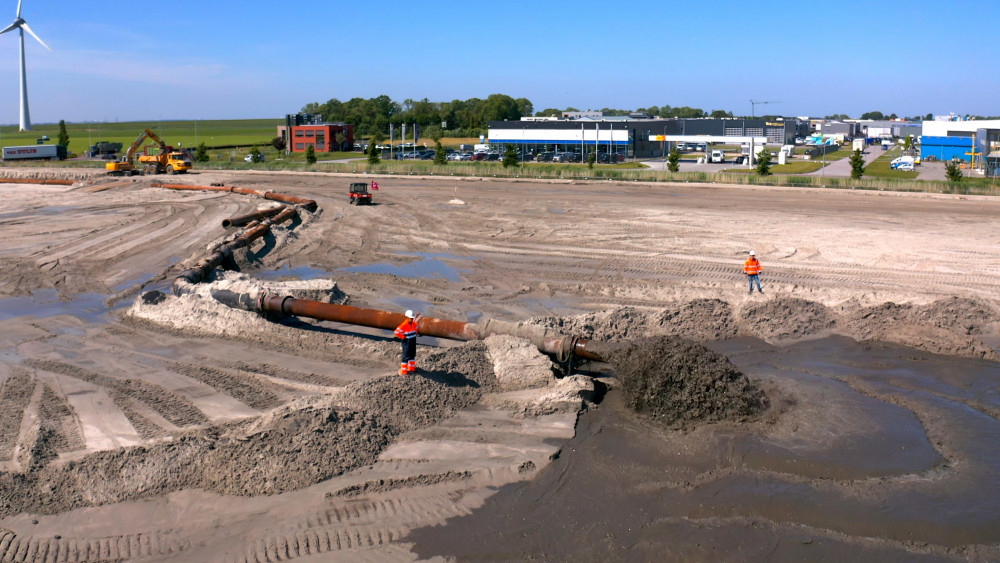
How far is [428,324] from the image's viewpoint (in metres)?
16.5

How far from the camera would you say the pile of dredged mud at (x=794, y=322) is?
17.0m

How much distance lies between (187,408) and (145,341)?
4983 millimetres

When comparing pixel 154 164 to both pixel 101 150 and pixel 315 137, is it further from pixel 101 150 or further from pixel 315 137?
pixel 315 137

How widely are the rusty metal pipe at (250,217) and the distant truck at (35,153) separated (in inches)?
2656

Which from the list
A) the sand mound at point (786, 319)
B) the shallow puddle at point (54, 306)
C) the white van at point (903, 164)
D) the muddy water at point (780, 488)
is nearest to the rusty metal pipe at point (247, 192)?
the shallow puddle at point (54, 306)

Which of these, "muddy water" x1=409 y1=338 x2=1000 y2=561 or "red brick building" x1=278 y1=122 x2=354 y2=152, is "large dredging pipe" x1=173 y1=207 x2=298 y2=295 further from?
"red brick building" x1=278 y1=122 x2=354 y2=152

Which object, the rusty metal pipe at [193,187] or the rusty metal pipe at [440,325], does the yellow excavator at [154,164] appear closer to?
the rusty metal pipe at [193,187]

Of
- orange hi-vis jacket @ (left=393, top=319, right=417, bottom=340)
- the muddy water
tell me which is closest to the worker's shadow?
orange hi-vis jacket @ (left=393, top=319, right=417, bottom=340)

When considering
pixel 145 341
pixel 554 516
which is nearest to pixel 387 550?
pixel 554 516

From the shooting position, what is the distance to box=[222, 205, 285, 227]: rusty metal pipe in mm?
33500

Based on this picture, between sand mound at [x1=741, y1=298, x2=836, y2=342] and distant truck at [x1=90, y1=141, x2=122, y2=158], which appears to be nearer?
sand mound at [x1=741, y1=298, x2=836, y2=342]

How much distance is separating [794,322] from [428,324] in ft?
26.7

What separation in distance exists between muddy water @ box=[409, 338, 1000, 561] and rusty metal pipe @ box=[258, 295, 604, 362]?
1347mm

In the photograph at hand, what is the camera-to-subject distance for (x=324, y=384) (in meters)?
14.4
